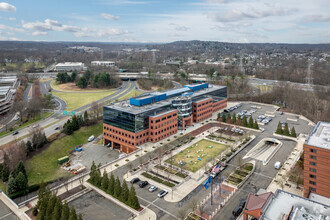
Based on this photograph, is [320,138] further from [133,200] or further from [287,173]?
[133,200]

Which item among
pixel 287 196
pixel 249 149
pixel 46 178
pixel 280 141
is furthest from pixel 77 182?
pixel 280 141

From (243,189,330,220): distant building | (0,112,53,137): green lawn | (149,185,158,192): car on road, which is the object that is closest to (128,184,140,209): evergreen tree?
(149,185,158,192): car on road

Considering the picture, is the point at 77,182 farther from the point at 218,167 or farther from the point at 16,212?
the point at 218,167

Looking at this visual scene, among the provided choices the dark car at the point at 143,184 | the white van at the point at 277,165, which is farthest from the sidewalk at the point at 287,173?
the dark car at the point at 143,184

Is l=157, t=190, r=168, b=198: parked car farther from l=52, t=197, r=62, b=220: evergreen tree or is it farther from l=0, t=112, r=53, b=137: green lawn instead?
l=0, t=112, r=53, b=137: green lawn

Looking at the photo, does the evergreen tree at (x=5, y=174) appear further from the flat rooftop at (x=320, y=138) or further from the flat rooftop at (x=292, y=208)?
the flat rooftop at (x=320, y=138)

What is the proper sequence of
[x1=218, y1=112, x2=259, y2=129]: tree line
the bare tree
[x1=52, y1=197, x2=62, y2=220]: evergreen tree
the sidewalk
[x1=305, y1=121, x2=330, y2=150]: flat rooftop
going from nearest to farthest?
[x1=52, y1=197, x2=62, y2=220]: evergreen tree → the bare tree → [x1=305, y1=121, x2=330, y2=150]: flat rooftop → the sidewalk → [x1=218, y1=112, x2=259, y2=129]: tree line

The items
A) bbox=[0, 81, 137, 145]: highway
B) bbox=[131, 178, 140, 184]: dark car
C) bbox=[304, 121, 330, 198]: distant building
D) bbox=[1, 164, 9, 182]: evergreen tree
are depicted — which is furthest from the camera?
bbox=[0, 81, 137, 145]: highway

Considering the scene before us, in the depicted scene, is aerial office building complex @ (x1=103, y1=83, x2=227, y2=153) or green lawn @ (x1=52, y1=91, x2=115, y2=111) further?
green lawn @ (x1=52, y1=91, x2=115, y2=111)
